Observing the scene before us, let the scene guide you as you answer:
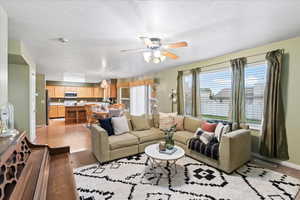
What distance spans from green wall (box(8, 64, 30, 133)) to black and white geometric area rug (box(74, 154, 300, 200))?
2007 millimetres

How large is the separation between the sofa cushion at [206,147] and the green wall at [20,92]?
3857 millimetres

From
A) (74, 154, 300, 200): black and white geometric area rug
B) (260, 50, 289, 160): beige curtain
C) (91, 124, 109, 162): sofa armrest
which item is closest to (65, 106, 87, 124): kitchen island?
(91, 124, 109, 162): sofa armrest

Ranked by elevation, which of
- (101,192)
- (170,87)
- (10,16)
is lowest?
(101,192)

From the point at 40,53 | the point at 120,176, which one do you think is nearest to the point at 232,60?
the point at 120,176

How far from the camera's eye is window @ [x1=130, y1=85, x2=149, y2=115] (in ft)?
22.0

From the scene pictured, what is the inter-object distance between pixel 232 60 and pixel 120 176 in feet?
11.5

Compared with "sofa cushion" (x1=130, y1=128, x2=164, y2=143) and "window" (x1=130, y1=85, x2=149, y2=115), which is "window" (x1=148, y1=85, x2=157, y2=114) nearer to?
"window" (x1=130, y1=85, x2=149, y2=115)

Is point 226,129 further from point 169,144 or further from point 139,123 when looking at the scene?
point 139,123

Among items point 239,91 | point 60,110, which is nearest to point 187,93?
point 239,91

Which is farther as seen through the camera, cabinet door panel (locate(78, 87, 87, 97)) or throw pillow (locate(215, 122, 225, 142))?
cabinet door panel (locate(78, 87, 87, 97))

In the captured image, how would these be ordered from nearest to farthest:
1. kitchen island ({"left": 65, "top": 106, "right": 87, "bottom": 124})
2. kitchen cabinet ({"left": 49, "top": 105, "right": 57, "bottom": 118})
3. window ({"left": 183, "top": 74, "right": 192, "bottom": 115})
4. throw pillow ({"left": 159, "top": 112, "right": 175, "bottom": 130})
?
throw pillow ({"left": 159, "top": 112, "right": 175, "bottom": 130}), window ({"left": 183, "top": 74, "right": 192, "bottom": 115}), kitchen island ({"left": 65, "top": 106, "right": 87, "bottom": 124}), kitchen cabinet ({"left": 49, "top": 105, "right": 57, "bottom": 118})

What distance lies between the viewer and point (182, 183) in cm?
221

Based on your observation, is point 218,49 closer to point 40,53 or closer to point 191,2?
point 191,2

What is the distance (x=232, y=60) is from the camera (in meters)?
3.42
